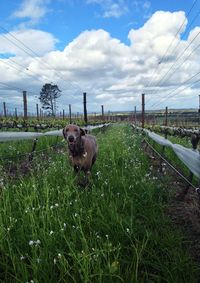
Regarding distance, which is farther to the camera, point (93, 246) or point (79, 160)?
point (79, 160)

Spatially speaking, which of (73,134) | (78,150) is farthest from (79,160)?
(73,134)

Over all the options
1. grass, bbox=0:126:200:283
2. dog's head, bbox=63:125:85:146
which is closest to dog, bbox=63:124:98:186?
dog's head, bbox=63:125:85:146

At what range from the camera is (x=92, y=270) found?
3.31 meters

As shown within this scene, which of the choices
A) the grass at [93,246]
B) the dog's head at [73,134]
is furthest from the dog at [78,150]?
the grass at [93,246]

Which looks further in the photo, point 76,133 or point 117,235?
point 76,133

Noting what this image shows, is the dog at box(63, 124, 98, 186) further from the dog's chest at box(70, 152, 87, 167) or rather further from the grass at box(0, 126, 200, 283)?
the grass at box(0, 126, 200, 283)

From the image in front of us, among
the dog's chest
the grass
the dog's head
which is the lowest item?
the grass

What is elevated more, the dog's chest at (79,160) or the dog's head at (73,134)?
the dog's head at (73,134)

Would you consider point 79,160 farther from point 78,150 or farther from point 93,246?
point 93,246

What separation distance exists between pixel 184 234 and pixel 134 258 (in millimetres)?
1144

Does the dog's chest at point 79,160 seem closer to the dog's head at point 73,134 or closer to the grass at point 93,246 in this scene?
the dog's head at point 73,134

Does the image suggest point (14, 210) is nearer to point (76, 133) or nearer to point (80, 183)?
point (80, 183)

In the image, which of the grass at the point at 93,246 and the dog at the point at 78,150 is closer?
the grass at the point at 93,246

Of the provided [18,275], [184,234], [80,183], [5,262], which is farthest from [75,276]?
[80,183]
